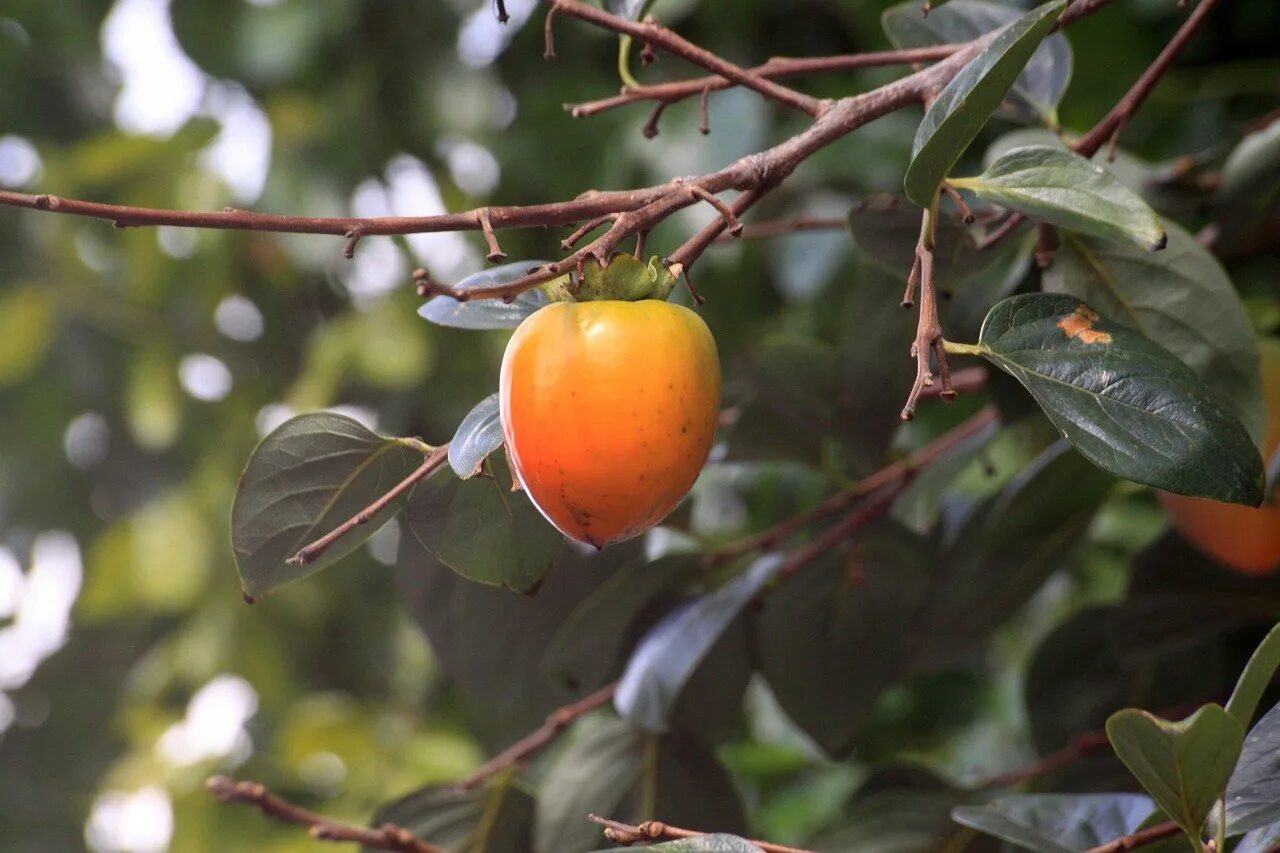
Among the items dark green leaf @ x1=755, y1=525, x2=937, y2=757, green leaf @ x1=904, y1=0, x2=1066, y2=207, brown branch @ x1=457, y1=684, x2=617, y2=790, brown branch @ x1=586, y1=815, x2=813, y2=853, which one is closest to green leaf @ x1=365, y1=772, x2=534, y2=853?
brown branch @ x1=457, y1=684, x2=617, y2=790

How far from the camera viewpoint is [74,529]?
161 centimetres

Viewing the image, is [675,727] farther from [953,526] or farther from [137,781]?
[137,781]

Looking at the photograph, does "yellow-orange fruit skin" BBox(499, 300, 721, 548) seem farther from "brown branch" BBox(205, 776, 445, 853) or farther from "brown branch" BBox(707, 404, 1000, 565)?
"brown branch" BBox(707, 404, 1000, 565)

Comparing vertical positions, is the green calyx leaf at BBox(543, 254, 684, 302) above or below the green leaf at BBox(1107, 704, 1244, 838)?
above

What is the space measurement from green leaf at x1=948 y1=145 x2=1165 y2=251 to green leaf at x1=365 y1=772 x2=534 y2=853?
360 millimetres

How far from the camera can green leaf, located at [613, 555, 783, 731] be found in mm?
521

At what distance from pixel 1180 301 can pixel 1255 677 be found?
0.16 meters

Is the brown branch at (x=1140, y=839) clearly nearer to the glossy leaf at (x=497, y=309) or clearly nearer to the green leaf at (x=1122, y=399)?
the green leaf at (x=1122, y=399)

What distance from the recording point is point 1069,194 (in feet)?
1.04

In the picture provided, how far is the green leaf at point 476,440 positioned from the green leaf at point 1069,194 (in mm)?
146

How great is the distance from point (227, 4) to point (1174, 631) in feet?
3.88

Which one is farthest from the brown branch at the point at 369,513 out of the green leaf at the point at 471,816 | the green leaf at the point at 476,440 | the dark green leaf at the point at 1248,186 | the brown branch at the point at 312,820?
the dark green leaf at the point at 1248,186

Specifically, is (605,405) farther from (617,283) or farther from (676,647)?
(676,647)

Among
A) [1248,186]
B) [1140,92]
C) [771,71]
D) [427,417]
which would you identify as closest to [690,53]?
[771,71]
